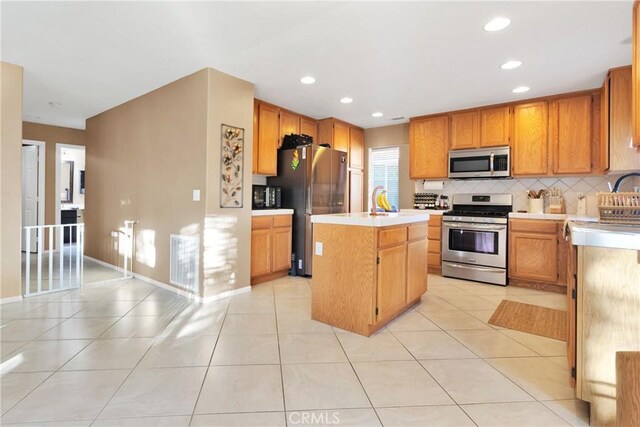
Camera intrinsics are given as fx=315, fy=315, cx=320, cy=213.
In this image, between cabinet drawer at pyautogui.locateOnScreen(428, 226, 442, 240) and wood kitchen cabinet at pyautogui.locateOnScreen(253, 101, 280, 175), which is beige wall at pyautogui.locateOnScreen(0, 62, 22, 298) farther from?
Result: cabinet drawer at pyautogui.locateOnScreen(428, 226, 442, 240)

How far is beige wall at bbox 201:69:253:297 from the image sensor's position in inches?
129

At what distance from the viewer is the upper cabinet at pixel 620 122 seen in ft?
10.3

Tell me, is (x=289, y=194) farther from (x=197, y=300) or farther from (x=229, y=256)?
(x=197, y=300)

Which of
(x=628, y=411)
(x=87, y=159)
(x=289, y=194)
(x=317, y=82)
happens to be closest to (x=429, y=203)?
(x=289, y=194)

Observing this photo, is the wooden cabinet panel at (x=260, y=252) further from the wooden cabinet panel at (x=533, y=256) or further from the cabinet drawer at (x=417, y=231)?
the wooden cabinet panel at (x=533, y=256)

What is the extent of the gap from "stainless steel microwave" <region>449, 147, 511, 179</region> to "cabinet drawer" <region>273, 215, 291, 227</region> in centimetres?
247

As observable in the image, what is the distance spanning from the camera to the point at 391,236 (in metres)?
2.59

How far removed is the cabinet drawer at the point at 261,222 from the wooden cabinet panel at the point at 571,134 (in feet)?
12.0

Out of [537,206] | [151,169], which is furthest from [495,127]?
[151,169]

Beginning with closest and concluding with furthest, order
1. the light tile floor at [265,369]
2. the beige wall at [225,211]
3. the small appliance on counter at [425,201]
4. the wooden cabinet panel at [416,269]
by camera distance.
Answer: the light tile floor at [265,369] → the wooden cabinet panel at [416,269] → the beige wall at [225,211] → the small appliance on counter at [425,201]

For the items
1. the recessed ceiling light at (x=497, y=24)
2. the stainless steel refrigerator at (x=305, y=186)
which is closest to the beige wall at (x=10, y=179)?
the stainless steel refrigerator at (x=305, y=186)

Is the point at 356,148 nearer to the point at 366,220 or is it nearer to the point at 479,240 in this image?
the point at 479,240

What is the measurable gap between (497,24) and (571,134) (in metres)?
2.26

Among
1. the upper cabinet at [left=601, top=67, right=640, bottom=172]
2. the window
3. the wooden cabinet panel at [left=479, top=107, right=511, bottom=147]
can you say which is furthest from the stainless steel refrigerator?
the upper cabinet at [left=601, top=67, right=640, bottom=172]
